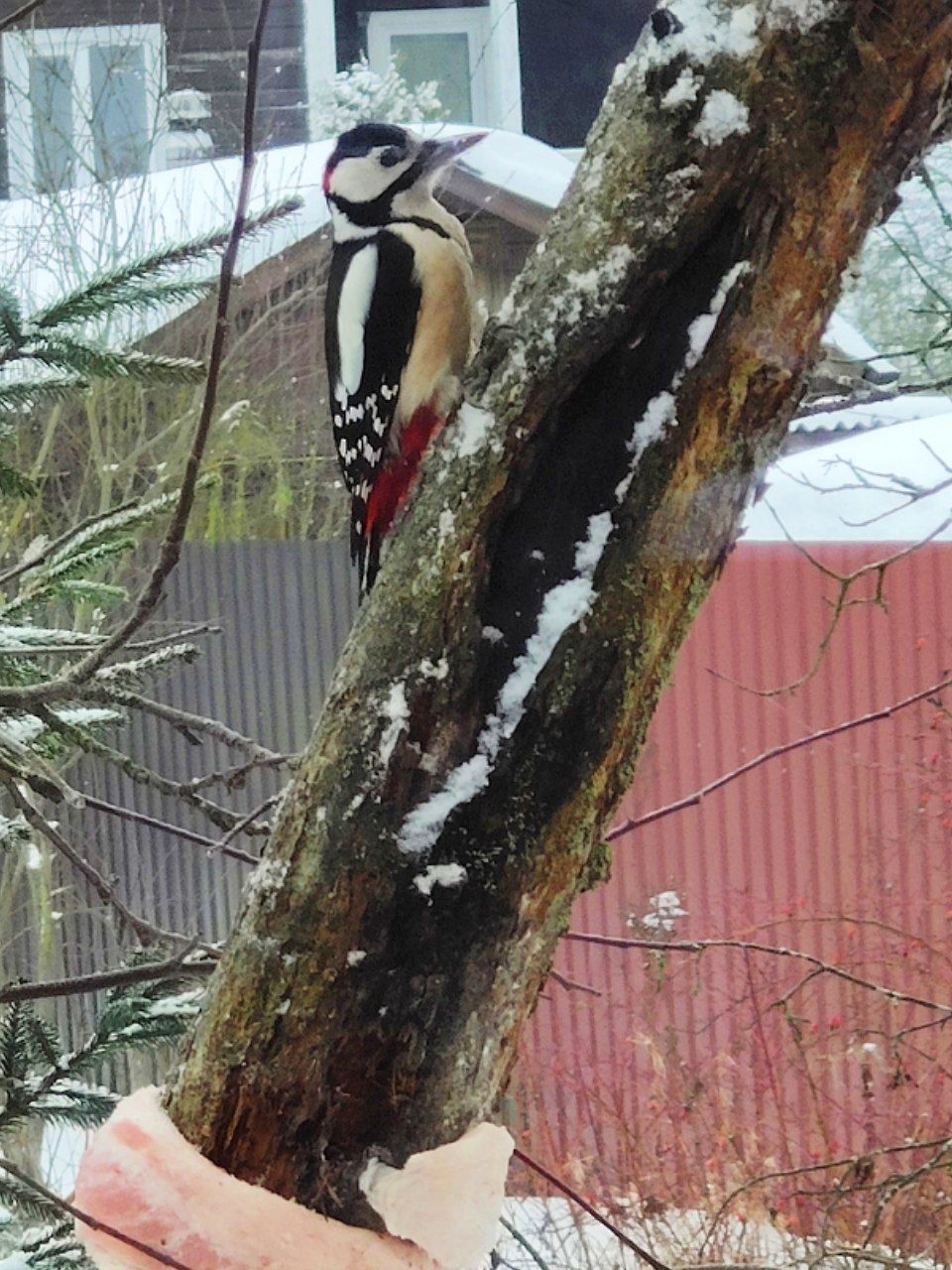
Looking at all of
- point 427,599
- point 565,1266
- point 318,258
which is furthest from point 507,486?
point 565,1266

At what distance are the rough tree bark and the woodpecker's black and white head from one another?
0.50 meters

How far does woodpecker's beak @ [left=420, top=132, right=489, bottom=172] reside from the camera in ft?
2.95

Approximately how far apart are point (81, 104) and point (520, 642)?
0.89 m

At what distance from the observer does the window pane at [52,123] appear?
107 cm

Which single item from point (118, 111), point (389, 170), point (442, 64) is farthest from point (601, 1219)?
point (118, 111)

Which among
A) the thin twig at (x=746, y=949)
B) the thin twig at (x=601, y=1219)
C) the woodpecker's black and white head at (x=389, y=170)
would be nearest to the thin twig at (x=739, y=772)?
the thin twig at (x=746, y=949)

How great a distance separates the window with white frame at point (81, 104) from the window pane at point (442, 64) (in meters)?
0.23

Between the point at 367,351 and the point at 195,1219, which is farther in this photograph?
the point at 367,351

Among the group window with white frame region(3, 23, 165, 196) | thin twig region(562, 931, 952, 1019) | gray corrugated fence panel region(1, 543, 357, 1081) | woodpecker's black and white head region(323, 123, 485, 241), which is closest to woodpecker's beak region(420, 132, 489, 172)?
woodpecker's black and white head region(323, 123, 485, 241)

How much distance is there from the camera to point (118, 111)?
43.4 inches

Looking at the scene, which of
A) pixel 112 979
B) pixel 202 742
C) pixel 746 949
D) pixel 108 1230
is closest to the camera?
pixel 108 1230

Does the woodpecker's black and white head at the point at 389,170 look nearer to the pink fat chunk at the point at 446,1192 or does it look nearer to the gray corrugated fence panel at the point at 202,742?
the gray corrugated fence panel at the point at 202,742

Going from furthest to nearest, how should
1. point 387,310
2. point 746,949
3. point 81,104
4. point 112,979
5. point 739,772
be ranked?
1. point 81,104
2. point 746,949
3. point 387,310
4. point 739,772
5. point 112,979

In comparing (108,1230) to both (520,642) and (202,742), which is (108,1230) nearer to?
(520,642)
